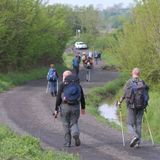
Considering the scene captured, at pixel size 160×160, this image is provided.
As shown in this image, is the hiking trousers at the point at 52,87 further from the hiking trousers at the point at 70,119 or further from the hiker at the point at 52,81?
the hiking trousers at the point at 70,119

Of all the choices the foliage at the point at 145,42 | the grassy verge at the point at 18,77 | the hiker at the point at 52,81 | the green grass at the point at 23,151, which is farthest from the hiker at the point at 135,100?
the grassy verge at the point at 18,77

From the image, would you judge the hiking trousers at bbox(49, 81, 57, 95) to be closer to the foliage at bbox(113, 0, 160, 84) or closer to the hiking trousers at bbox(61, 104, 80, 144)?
the foliage at bbox(113, 0, 160, 84)

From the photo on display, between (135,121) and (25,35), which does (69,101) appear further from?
(25,35)

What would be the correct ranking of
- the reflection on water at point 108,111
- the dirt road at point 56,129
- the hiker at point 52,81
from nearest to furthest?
1. the dirt road at point 56,129
2. the reflection on water at point 108,111
3. the hiker at point 52,81

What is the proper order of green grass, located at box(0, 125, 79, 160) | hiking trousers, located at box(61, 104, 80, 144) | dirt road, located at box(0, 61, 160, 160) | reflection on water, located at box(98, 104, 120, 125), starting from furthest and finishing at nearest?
reflection on water, located at box(98, 104, 120, 125)
hiking trousers, located at box(61, 104, 80, 144)
dirt road, located at box(0, 61, 160, 160)
green grass, located at box(0, 125, 79, 160)

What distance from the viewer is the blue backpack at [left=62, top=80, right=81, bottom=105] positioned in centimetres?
1374

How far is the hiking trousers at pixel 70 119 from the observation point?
13.9m

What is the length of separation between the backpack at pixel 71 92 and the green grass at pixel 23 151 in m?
1.44

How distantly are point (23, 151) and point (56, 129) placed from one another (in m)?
6.28

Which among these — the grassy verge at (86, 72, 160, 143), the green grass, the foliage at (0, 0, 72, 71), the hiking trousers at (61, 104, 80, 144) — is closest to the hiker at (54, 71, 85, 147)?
the hiking trousers at (61, 104, 80, 144)

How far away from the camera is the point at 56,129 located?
17.5 meters

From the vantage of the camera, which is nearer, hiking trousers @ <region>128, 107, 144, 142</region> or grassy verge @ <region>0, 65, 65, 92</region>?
hiking trousers @ <region>128, 107, 144, 142</region>

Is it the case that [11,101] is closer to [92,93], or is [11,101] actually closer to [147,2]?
[92,93]

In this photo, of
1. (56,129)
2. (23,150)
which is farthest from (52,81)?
(23,150)
